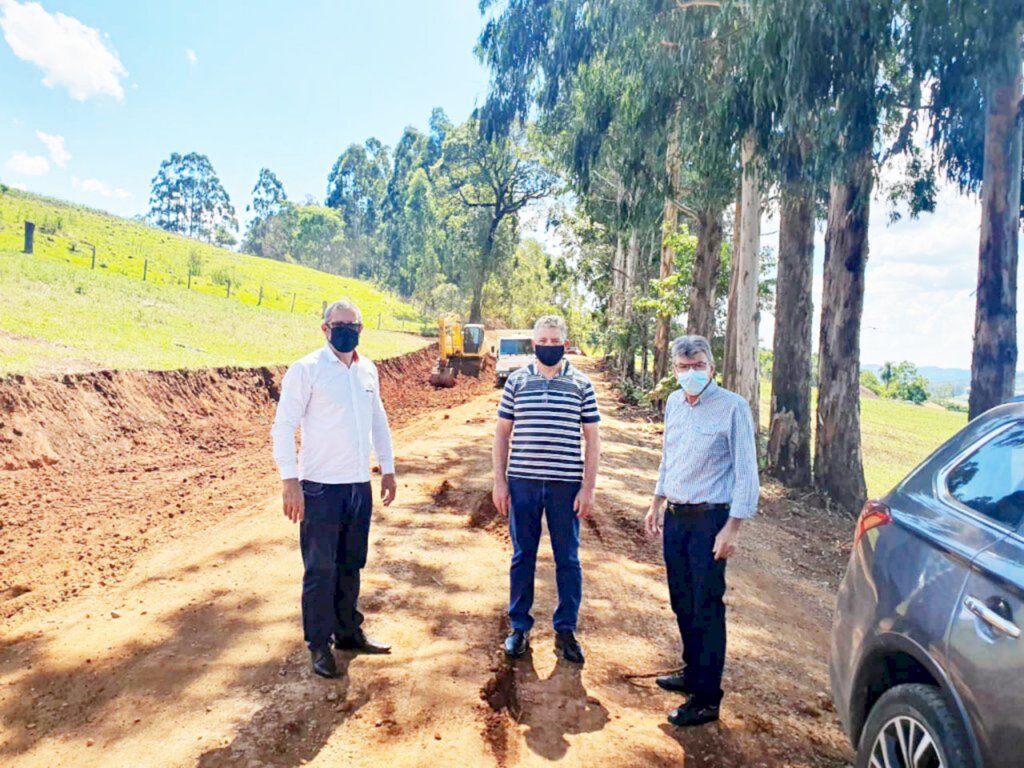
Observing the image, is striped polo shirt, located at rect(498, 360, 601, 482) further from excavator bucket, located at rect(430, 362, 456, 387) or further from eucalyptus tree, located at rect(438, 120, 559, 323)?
eucalyptus tree, located at rect(438, 120, 559, 323)

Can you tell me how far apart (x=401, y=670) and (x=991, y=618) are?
2915mm

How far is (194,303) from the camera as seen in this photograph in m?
26.9

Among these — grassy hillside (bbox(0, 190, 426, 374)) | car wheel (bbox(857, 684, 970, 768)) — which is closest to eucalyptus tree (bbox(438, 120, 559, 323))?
grassy hillside (bbox(0, 190, 426, 374))

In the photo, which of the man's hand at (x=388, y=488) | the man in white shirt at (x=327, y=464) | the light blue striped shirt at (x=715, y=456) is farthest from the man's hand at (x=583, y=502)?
the man in white shirt at (x=327, y=464)

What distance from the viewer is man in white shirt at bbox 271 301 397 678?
403 cm

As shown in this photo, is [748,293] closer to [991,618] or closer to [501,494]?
[501,494]

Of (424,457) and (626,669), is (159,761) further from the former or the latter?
(424,457)

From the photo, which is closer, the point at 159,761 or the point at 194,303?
the point at 159,761

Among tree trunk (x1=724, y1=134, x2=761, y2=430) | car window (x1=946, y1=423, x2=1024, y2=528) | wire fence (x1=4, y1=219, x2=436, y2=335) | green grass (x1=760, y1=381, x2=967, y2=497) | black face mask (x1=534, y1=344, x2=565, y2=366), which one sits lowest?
green grass (x1=760, y1=381, x2=967, y2=497)

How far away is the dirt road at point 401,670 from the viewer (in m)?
3.47

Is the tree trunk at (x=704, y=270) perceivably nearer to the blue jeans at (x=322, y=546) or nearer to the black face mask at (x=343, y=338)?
the black face mask at (x=343, y=338)

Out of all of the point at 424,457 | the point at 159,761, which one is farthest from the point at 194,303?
the point at 159,761

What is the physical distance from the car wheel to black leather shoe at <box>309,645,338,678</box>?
2.56 m

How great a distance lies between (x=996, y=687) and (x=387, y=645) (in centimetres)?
319
